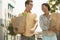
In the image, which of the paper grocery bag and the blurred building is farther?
the blurred building

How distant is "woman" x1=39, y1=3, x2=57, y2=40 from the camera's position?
38.3 inches

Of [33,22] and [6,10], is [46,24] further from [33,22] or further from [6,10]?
[6,10]

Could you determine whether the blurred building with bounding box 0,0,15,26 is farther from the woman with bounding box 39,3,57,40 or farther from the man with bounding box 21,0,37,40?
the woman with bounding box 39,3,57,40

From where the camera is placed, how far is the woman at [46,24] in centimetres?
97

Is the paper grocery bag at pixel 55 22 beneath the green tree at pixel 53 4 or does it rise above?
beneath

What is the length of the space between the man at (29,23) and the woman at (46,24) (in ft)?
0.18

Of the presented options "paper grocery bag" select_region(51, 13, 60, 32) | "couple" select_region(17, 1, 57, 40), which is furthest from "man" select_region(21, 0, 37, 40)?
"paper grocery bag" select_region(51, 13, 60, 32)

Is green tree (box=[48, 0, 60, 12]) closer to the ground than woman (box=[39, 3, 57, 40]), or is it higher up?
higher up

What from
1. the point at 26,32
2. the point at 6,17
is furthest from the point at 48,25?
the point at 6,17

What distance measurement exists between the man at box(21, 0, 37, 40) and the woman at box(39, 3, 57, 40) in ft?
0.18

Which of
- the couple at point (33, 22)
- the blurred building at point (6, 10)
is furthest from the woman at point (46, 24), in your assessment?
the blurred building at point (6, 10)

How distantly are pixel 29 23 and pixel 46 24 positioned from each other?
12cm

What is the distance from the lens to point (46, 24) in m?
0.97

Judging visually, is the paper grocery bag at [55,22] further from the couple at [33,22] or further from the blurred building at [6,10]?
the blurred building at [6,10]
